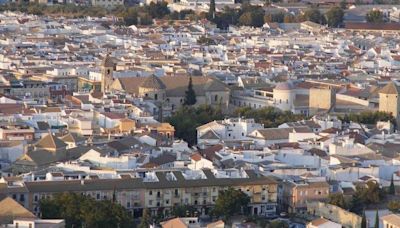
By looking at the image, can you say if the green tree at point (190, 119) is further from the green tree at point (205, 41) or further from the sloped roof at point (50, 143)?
the green tree at point (205, 41)

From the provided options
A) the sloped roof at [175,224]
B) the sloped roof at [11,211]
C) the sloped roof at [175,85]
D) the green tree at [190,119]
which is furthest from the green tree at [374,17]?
the sloped roof at [11,211]

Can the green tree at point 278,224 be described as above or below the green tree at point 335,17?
above

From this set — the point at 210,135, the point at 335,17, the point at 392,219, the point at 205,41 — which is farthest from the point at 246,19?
the point at 392,219

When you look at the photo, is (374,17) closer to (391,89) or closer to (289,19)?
(289,19)

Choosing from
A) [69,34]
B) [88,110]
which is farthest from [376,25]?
[88,110]

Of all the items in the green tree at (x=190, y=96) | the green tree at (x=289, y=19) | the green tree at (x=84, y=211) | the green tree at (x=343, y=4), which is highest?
the green tree at (x=84, y=211)

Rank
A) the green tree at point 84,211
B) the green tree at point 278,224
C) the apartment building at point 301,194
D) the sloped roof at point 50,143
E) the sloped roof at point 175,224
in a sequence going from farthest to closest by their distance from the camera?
the sloped roof at point 50,143 → the apartment building at point 301,194 → the green tree at point 278,224 → the green tree at point 84,211 → the sloped roof at point 175,224

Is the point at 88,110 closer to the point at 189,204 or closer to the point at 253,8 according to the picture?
the point at 189,204
